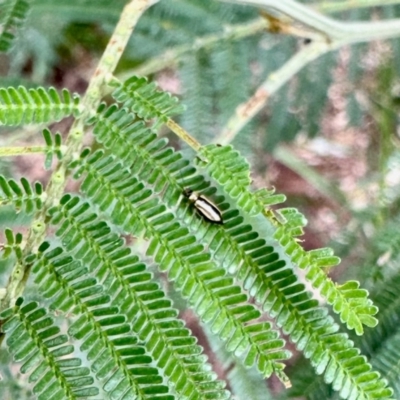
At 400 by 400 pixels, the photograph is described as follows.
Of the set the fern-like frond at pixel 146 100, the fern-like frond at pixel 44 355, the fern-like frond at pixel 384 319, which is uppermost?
the fern-like frond at pixel 146 100

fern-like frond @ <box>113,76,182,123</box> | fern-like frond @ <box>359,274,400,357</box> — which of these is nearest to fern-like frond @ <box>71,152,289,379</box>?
fern-like frond @ <box>113,76,182,123</box>

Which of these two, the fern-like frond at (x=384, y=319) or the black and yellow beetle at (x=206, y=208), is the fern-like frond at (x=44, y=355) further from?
the fern-like frond at (x=384, y=319)

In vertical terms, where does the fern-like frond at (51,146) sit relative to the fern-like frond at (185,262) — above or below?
above

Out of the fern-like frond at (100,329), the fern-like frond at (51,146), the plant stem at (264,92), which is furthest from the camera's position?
the plant stem at (264,92)

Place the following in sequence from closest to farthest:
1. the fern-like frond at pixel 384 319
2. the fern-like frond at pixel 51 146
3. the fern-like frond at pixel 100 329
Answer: the fern-like frond at pixel 100 329 → the fern-like frond at pixel 51 146 → the fern-like frond at pixel 384 319

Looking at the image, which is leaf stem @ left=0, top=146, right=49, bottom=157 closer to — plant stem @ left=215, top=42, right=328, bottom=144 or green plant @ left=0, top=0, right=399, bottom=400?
green plant @ left=0, top=0, right=399, bottom=400

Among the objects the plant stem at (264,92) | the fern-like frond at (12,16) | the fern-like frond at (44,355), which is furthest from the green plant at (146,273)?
the fern-like frond at (12,16)

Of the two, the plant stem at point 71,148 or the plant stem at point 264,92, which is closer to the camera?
the plant stem at point 71,148
